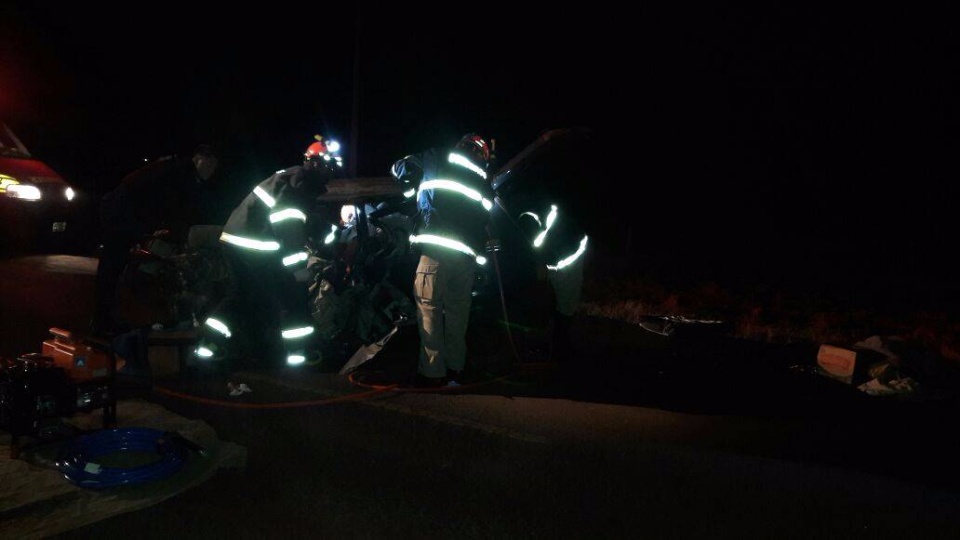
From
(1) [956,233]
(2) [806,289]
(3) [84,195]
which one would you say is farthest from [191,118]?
(1) [956,233]

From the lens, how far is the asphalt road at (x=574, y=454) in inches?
133

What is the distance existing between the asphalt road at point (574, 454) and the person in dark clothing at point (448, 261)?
272 mm

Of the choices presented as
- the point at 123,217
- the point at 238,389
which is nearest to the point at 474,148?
the point at 238,389

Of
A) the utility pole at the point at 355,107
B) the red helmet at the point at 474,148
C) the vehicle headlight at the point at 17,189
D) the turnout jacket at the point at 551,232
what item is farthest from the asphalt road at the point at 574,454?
the utility pole at the point at 355,107

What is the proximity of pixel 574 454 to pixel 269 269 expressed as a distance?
319 centimetres

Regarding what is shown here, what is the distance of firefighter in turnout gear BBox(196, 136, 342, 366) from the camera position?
6.00 meters

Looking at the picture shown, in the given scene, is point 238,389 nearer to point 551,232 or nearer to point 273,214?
point 273,214

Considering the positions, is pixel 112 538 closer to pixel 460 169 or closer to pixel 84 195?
pixel 460 169

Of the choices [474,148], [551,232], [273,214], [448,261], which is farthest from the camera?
[551,232]

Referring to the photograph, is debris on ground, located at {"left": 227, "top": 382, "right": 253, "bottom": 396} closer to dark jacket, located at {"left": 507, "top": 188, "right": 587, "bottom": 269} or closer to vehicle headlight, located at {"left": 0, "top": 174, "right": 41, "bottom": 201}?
dark jacket, located at {"left": 507, "top": 188, "right": 587, "bottom": 269}

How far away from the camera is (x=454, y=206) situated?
556 cm

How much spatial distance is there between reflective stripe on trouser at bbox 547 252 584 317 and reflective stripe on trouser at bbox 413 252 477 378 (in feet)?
3.90

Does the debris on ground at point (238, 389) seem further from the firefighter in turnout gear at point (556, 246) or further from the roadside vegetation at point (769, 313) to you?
the roadside vegetation at point (769, 313)

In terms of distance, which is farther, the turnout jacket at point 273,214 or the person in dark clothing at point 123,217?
the person in dark clothing at point 123,217
